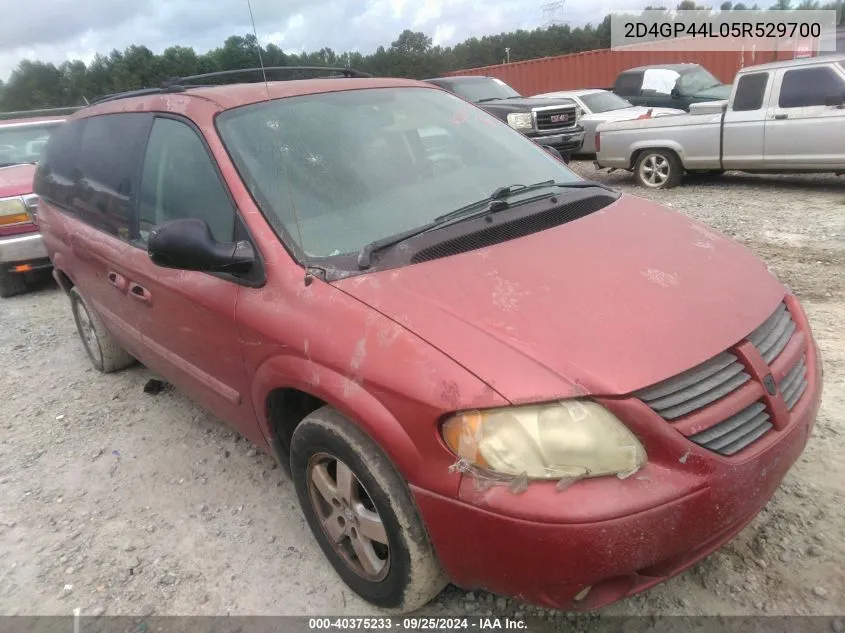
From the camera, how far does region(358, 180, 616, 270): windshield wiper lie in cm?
219

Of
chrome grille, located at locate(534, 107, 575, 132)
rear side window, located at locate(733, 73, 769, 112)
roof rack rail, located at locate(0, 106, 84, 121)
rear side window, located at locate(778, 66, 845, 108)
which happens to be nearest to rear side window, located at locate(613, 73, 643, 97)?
chrome grille, located at locate(534, 107, 575, 132)

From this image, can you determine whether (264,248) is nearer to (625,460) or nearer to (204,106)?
(204,106)

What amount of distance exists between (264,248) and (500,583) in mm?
1380

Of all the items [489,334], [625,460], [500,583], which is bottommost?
[500,583]

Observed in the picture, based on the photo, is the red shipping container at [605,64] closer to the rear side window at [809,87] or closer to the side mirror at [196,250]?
the rear side window at [809,87]

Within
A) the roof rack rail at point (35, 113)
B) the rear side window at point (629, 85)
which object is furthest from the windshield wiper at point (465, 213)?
the rear side window at point (629, 85)

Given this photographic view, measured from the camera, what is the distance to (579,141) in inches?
417

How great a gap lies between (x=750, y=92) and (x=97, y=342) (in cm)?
829

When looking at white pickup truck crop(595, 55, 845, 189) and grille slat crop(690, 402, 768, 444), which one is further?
white pickup truck crop(595, 55, 845, 189)

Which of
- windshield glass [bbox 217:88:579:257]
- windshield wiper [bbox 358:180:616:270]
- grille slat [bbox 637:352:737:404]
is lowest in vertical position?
grille slat [bbox 637:352:737:404]

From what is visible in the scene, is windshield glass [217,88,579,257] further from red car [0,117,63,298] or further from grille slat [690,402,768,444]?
red car [0,117,63,298]

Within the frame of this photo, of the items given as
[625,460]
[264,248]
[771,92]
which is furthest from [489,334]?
[771,92]

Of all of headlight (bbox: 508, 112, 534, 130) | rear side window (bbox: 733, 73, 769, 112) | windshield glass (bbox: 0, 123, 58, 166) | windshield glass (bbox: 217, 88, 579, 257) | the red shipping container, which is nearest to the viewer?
windshield glass (bbox: 217, 88, 579, 257)

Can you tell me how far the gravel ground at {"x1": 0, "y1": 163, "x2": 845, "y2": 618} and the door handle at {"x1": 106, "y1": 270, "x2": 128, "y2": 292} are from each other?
3.02 ft
